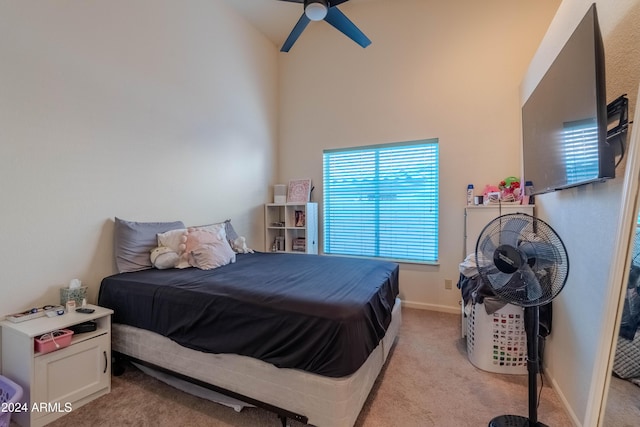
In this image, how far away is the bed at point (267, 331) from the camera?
4.63 ft

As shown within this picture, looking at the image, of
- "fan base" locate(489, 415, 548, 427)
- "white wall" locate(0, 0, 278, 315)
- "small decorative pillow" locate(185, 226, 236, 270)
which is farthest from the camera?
"small decorative pillow" locate(185, 226, 236, 270)

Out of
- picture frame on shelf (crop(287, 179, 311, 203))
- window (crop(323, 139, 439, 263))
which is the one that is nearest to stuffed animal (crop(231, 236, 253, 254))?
picture frame on shelf (crop(287, 179, 311, 203))

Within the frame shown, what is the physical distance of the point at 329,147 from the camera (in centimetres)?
400

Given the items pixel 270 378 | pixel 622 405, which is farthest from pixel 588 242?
pixel 270 378

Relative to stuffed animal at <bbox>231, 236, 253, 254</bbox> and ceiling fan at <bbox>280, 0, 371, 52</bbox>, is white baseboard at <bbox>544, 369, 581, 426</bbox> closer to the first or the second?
stuffed animal at <bbox>231, 236, 253, 254</bbox>

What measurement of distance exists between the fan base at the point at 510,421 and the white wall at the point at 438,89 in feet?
5.93

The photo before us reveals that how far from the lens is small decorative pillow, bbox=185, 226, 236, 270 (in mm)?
2457

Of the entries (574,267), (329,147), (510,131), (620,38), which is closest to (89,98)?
(329,147)

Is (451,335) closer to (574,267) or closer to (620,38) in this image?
(574,267)

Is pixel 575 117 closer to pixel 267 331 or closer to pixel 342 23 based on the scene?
pixel 342 23

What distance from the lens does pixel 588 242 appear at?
1508 mm

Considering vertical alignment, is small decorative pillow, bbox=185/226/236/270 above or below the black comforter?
above

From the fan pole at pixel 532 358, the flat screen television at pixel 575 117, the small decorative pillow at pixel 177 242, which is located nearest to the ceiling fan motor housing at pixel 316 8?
the flat screen television at pixel 575 117

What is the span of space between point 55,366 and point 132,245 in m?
0.94
